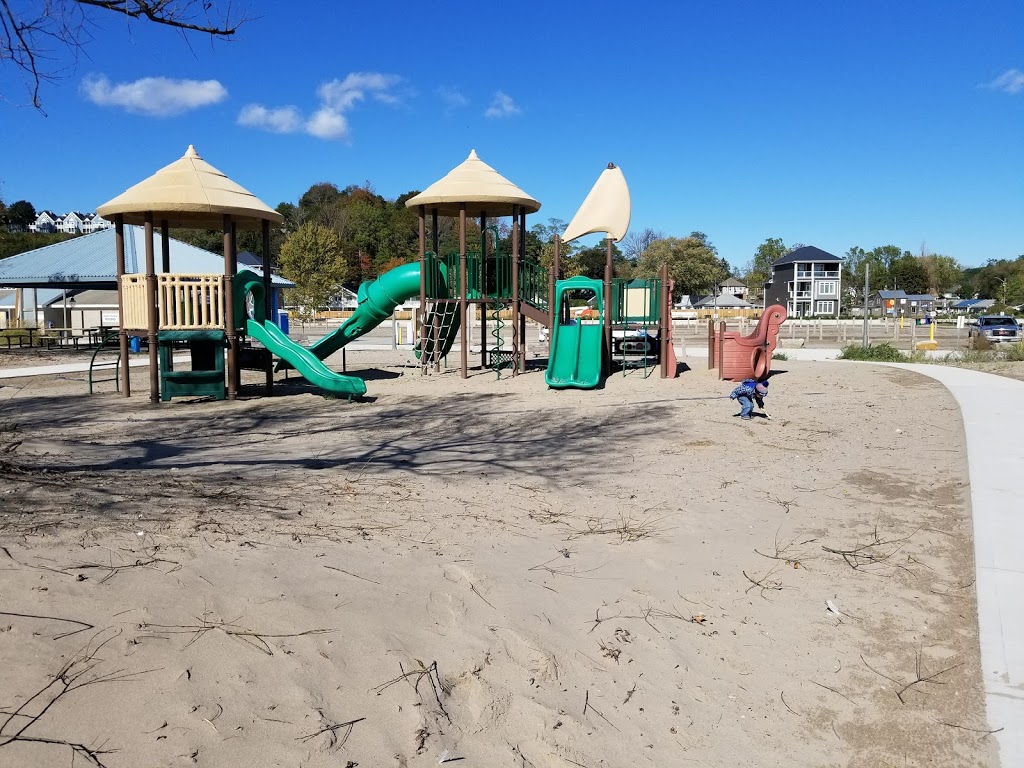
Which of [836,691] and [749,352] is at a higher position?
[749,352]

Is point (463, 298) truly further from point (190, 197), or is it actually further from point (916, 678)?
point (916, 678)

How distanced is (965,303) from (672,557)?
130970 mm

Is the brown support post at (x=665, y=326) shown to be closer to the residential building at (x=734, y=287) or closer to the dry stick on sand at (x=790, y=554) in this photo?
the dry stick on sand at (x=790, y=554)

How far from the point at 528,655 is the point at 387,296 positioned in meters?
15.4

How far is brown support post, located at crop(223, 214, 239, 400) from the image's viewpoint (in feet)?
47.1

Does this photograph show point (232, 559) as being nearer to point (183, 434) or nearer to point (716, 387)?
point (183, 434)

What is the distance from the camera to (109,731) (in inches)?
114

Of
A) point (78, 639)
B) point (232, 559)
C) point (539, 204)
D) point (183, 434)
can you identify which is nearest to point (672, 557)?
point (232, 559)

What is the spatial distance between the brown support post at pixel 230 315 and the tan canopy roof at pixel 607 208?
8155mm

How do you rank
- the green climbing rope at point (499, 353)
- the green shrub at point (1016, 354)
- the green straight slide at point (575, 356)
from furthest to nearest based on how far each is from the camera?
the green shrub at point (1016, 354), the green climbing rope at point (499, 353), the green straight slide at point (575, 356)

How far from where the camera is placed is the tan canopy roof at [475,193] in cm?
1764

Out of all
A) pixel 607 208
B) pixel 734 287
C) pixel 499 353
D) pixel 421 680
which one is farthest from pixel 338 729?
pixel 734 287

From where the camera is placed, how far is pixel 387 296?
1853 cm

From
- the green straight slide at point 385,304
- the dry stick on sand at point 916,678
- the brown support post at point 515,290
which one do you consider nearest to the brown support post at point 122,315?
the green straight slide at point 385,304
